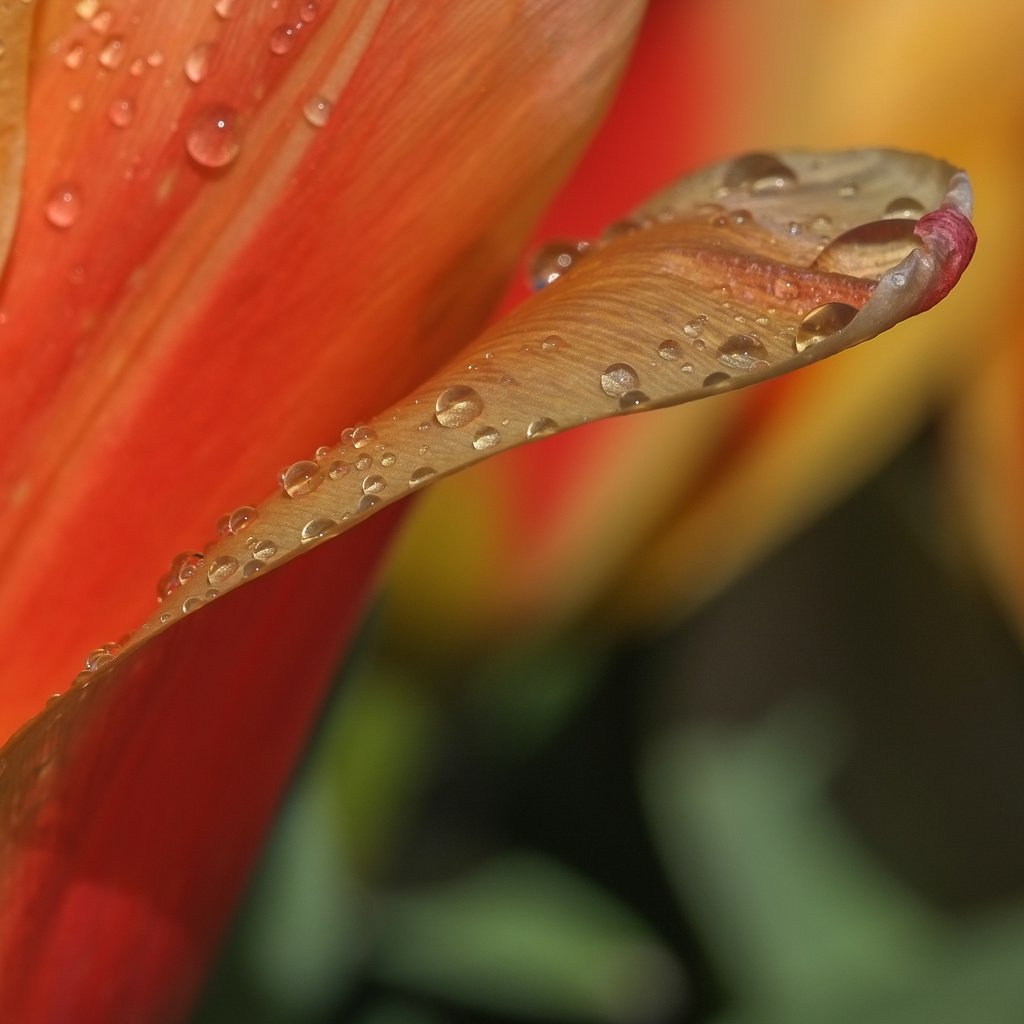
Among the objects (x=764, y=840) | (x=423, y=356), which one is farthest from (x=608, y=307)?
(x=764, y=840)

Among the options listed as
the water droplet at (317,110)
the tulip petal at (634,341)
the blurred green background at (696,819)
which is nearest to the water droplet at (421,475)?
the tulip petal at (634,341)

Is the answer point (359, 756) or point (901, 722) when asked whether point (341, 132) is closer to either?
point (359, 756)

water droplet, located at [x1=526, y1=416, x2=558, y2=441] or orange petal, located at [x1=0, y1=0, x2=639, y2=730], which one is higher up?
orange petal, located at [x1=0, y1=0, x2=639, y2=730]

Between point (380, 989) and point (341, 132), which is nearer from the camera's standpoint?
point (341, 132)

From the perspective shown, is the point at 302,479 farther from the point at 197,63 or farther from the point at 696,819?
the point at 696,819

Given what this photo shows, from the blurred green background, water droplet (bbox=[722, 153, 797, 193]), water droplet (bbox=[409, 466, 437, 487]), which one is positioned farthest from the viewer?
the blurred green background

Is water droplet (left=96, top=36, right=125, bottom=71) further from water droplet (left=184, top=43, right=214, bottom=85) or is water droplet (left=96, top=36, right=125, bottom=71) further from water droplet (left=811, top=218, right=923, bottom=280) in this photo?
water droplet (left=811, top=218, right=923, bottom=280)

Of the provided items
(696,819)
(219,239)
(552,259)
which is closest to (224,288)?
(219,239)

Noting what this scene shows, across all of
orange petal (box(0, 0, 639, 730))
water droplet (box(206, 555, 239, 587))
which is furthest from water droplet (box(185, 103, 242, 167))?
water droplet (box(206, 555, 239, 587))
